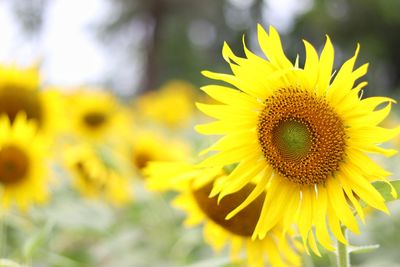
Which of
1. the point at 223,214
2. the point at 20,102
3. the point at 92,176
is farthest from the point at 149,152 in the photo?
the point at 223,214

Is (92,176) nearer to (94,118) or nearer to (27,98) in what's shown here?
(27,98)

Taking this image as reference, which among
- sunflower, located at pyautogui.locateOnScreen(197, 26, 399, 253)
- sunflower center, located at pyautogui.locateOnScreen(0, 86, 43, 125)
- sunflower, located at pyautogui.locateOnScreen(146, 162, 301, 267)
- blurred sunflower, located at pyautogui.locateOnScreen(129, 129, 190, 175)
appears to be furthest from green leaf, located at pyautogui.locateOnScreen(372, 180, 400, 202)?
sunflower center, located at pyautogui.locateOnScreen(0, 86, 43, 125)

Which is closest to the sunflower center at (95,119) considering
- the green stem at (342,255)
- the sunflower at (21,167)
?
the sunflower at (21,167)

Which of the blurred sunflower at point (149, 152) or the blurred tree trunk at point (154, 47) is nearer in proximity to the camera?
the blurred sunflower at point (149, 152)

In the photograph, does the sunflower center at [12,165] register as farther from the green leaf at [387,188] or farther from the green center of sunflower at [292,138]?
the green leaf at [387,188]

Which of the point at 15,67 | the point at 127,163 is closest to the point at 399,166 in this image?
the point at 127,163
